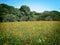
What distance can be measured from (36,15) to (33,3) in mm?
259

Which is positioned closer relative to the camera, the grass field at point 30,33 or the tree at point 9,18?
the grass field at point 30,33

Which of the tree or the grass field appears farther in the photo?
the tree

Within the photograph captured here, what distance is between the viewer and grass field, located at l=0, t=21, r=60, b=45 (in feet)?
7.77

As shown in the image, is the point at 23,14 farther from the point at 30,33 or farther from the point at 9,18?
the point at 30,33

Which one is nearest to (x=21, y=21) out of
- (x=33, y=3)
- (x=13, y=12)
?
(x=13, y=12)

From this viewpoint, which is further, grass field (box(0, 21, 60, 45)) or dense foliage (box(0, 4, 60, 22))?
dense foliage (box(0, 4, 60, 22))

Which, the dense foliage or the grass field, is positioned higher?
the dense foliage

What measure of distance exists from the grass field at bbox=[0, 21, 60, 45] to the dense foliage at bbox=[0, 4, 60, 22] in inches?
3.5

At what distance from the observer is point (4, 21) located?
2.71m

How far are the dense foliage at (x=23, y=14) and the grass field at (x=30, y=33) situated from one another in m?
0.09

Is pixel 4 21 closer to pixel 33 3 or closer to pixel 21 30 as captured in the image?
pixel 21 30

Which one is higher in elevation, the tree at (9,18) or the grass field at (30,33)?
the tree at (9,18)

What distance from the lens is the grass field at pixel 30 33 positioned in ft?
7.77

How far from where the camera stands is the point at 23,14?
2.74m
